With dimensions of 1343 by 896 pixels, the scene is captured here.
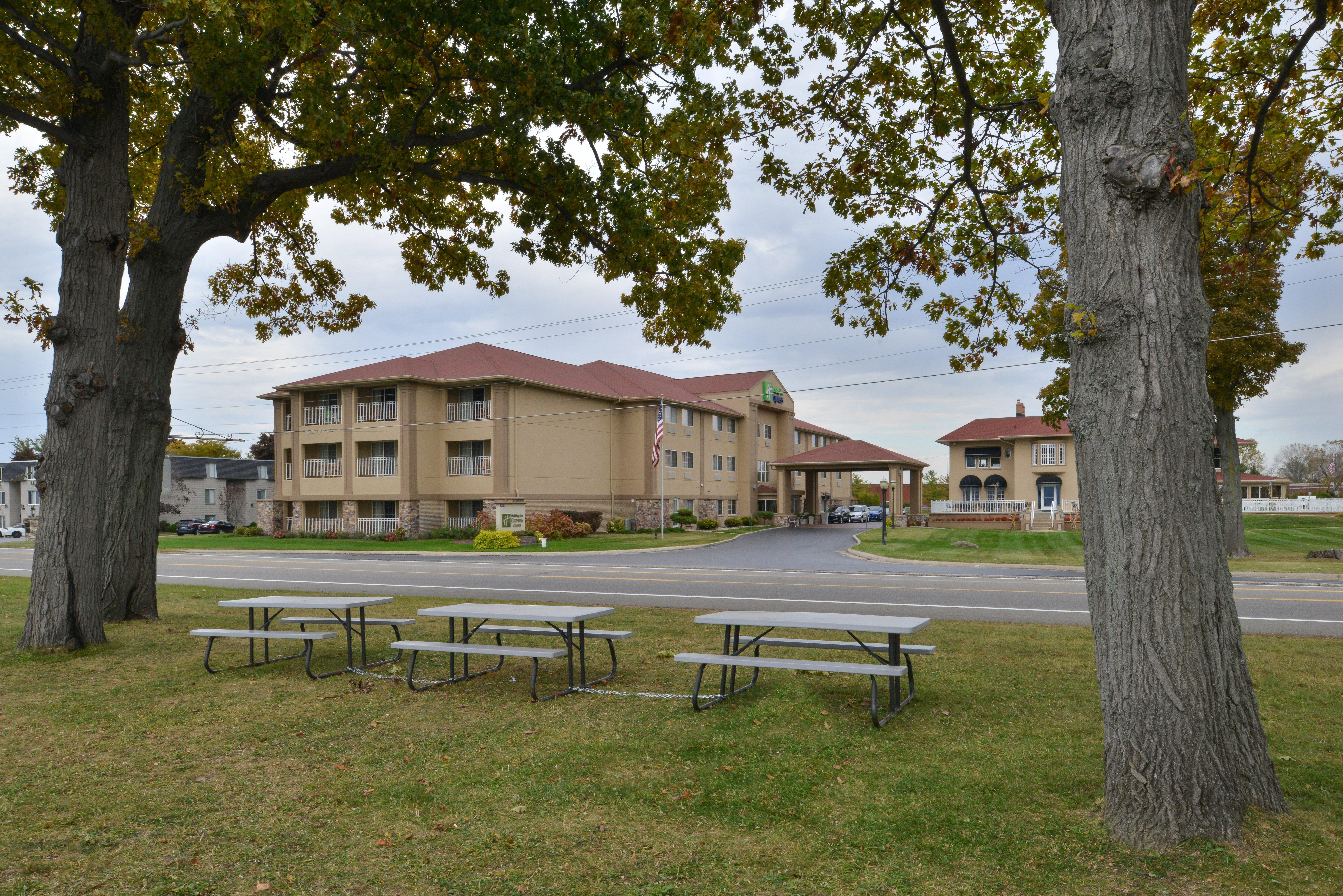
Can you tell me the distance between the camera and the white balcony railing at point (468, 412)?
3862 centimetres

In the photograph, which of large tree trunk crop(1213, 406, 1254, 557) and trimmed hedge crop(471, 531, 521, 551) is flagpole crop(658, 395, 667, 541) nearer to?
trimmed hedge crop(471, 531, 521, 551)

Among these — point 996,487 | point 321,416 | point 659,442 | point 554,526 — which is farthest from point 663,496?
point 996,487

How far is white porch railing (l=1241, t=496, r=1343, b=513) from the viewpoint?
187ft

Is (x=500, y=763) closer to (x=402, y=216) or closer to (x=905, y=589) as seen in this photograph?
(x=402, y=216)

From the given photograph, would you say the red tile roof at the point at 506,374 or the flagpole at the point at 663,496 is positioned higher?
the red tile roof at the point at 506,374

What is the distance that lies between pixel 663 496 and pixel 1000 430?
29701 mm


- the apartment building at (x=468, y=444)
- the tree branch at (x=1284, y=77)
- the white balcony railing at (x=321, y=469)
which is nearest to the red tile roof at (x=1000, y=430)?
the apartment building at (x=468, y=444)

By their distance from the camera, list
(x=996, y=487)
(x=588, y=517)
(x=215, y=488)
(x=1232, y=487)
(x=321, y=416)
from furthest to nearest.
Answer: (x=215, y=488), (x=996, y=487), (x=588, y=517), (x=321, y=416), (x=1232, y=487)

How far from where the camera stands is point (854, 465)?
2114 inches

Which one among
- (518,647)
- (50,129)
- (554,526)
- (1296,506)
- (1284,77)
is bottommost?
(1296,506)

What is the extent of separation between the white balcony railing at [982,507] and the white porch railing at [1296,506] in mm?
21744

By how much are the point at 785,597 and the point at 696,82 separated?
883 cm

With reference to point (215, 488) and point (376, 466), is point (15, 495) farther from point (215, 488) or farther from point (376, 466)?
point (376, 466)

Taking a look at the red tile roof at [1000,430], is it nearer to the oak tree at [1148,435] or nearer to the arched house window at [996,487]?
the arched house window at [996,487]
